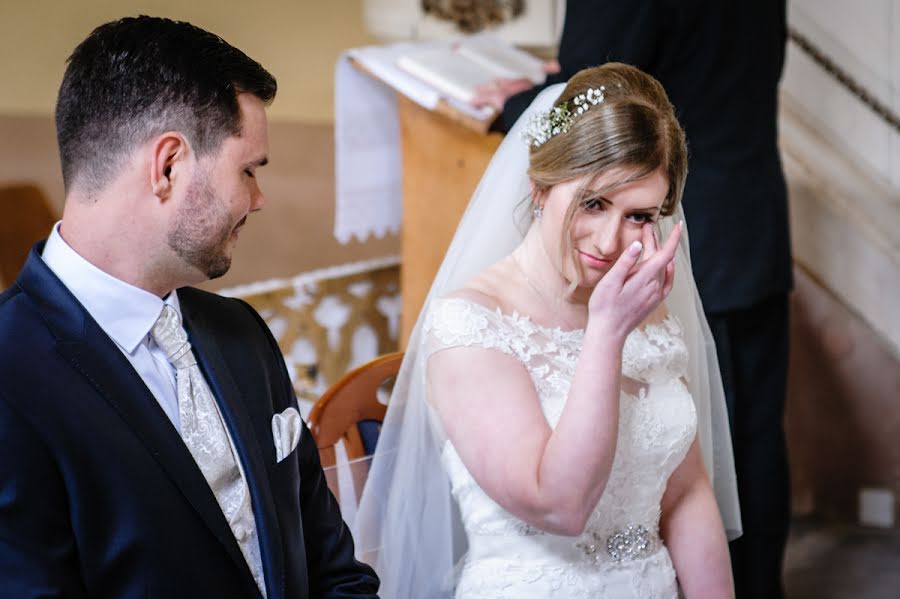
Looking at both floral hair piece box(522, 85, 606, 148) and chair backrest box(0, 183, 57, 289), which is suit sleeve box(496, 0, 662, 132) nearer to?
floral hair piece box(522, 85, 606, 148)

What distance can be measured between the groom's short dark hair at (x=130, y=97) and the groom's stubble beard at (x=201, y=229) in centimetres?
6

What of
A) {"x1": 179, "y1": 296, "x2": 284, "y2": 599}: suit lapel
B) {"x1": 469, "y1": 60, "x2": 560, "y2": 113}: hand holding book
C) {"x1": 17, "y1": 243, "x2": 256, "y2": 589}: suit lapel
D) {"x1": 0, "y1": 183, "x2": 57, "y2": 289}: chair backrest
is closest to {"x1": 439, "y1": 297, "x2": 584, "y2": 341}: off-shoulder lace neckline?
{"x1": 179, "y1": 296, "x2": 284, "y2": 599}: suit lapel

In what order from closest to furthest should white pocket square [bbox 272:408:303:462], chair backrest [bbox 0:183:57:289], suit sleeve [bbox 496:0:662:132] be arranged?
1. white pocket square [bbox 272:408:303:462]
2. suit sleeve [bbox 496:0:662:132]
3. chair backrest [bbox 0:183:57:289]

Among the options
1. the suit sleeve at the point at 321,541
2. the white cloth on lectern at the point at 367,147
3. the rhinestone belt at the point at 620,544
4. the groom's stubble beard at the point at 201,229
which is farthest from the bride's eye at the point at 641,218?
A: the white cloth on lectern at the point at 367,147

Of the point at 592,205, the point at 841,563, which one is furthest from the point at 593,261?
the point at 841,563

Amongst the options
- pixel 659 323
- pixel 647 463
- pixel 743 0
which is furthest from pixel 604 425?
pixel 743 0

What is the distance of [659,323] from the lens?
7.10 feet

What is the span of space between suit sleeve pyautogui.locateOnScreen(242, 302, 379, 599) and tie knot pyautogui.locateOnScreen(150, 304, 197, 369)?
23 cm

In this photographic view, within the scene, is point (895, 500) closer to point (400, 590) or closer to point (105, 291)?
point (400, 590)

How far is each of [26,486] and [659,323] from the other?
1.29 metres

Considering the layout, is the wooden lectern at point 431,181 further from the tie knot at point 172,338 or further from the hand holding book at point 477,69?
the tie knot at point 172,338

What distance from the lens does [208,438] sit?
149cm

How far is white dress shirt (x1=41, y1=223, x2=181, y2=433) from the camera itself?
1396 millimetres

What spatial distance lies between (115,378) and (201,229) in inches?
8.6
